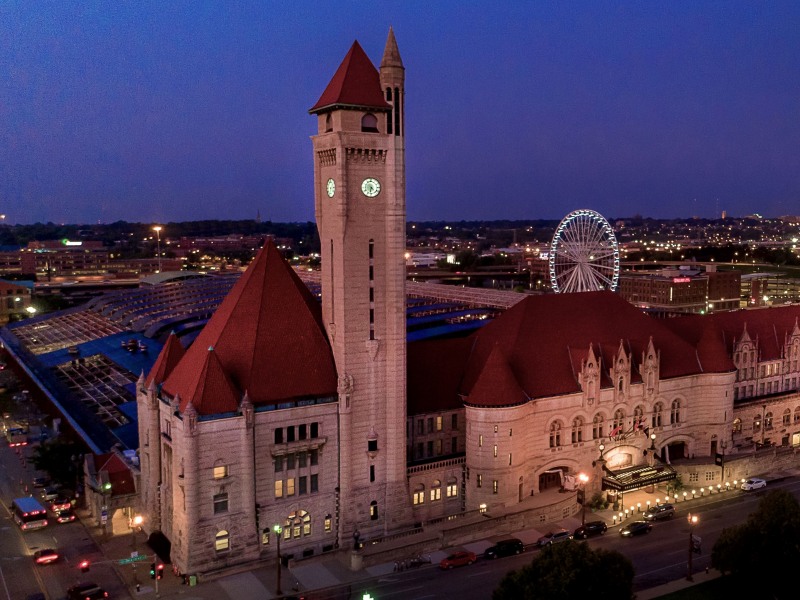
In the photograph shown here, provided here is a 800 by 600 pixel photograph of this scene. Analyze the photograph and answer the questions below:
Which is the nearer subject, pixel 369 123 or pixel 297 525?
pixel 297 525

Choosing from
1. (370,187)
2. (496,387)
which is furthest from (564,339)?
(370,187)

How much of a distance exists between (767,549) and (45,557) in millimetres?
47129

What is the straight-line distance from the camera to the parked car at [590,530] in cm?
5769

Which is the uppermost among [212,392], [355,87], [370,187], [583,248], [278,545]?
[355,87]

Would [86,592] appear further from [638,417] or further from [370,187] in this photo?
[638,417]

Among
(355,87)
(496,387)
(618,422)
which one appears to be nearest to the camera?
(355,87)

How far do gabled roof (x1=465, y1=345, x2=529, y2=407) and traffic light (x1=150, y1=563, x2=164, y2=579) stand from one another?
25518mm

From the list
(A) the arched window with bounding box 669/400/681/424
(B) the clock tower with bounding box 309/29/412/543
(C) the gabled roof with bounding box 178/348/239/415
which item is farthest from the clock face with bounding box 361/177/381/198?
(A) the arched window with bounding box 669/400/681/424

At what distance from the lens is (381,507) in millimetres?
58656

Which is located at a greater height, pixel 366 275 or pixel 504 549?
pixel 366 275

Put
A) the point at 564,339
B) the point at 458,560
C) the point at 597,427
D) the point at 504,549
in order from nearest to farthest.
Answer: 1. the point at 458,560
2. the point at 504,549
3. the point at 597,427
4. the point at 564,339

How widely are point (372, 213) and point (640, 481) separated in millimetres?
31857

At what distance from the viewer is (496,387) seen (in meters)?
60.9

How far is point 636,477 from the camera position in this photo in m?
65.2
